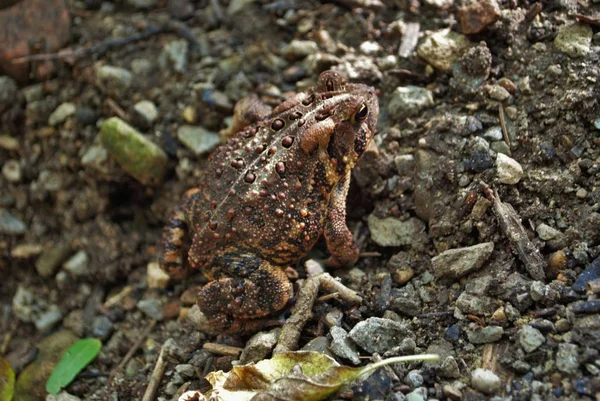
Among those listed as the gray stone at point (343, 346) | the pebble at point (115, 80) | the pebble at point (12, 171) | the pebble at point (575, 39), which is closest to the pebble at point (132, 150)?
the pebble at point (115, 80)

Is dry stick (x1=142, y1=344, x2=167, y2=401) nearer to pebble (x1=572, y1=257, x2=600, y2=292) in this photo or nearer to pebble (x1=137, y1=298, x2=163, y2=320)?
pebble (x1=137, y1=298, x2=163, y2=320)

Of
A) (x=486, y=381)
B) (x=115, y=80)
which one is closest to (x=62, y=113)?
(x=115, y=80)

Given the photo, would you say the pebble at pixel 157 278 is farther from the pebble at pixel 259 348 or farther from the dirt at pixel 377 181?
the pebble at pixel 259 348

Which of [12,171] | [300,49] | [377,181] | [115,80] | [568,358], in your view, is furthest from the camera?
[12,171]

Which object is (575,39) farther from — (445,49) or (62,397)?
(62,397)

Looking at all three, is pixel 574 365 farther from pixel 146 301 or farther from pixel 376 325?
pixel 146 301

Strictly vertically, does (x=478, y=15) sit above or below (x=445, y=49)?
above
